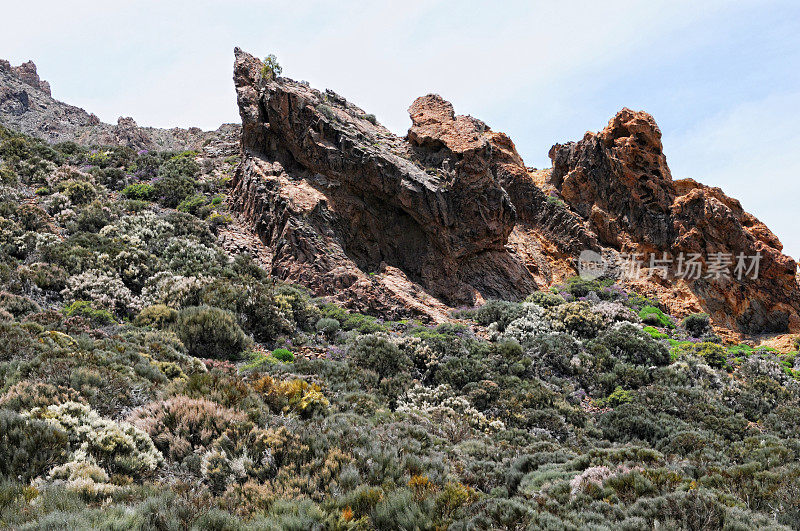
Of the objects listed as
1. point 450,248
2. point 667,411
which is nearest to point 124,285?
point 450,248

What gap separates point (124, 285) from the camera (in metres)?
14.7

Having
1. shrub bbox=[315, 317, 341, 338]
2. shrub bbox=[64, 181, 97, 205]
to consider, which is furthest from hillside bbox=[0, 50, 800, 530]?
shrub bbox=[64, 181, 97, 205]

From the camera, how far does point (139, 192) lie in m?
22.7

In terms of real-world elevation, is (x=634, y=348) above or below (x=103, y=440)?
above

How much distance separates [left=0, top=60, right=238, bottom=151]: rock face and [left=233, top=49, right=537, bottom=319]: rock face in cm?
2636

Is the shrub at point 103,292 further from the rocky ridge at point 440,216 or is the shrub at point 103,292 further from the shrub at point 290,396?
the shrub at point 290,396

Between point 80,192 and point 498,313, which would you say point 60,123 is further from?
point 498,313

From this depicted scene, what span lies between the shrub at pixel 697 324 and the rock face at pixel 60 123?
42.3m

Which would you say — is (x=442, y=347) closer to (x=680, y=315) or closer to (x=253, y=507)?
(x=253, y=507)

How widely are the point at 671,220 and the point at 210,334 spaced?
26.3m

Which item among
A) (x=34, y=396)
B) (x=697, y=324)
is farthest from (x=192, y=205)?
(x=697, y=324)

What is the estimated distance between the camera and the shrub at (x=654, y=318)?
842 inches

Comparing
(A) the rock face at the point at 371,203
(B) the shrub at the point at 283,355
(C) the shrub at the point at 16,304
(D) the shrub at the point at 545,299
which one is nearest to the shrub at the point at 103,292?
(C) the shrub at the point at 16,304

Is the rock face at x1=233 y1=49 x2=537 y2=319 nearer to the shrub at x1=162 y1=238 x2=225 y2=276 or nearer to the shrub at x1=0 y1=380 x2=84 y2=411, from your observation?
the shrub at x1=162 y1=238 x2=225 y2=276
